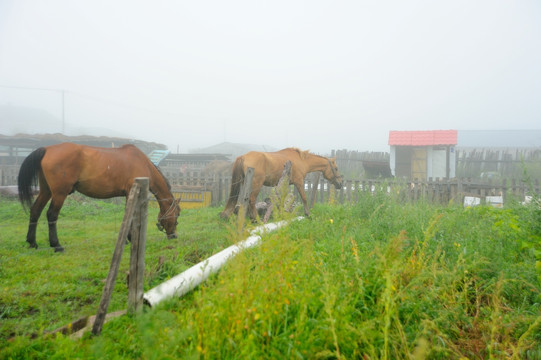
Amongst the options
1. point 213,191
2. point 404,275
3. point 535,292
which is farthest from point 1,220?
point 535,292

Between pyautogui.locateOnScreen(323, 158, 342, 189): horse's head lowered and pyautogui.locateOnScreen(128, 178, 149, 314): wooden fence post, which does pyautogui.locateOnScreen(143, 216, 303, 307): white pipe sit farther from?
pyautogui.locateOnScreen(323, 158, 342, 189): horse's head lowered

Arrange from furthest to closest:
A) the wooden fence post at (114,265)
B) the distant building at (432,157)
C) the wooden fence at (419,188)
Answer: the distant building at (432,157) < the wooden fence at (419,188) < the wooden fence post at (114,265)

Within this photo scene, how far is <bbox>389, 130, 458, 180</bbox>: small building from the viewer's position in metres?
17.3

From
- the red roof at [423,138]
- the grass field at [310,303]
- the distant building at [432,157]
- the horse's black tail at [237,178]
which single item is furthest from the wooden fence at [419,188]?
the red roof at [423,138]

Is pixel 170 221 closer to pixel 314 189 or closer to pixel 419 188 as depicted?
pixel 314 189

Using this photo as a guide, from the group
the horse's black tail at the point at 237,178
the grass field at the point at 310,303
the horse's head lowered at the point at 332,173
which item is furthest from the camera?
the horse's head lowered at the point at 332,173

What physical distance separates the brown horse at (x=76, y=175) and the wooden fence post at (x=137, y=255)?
304 cm

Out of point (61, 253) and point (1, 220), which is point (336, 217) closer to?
point (61, 253)

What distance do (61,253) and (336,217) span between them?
5.12m

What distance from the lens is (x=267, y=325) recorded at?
230 cm

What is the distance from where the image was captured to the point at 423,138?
1772cm

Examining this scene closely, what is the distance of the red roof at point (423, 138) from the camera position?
56.4 ft

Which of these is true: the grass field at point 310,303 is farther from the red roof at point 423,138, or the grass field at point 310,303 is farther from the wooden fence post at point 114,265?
the red roof at point 423,138

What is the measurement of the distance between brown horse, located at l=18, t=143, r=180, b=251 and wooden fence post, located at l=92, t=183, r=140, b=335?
3.20 m
